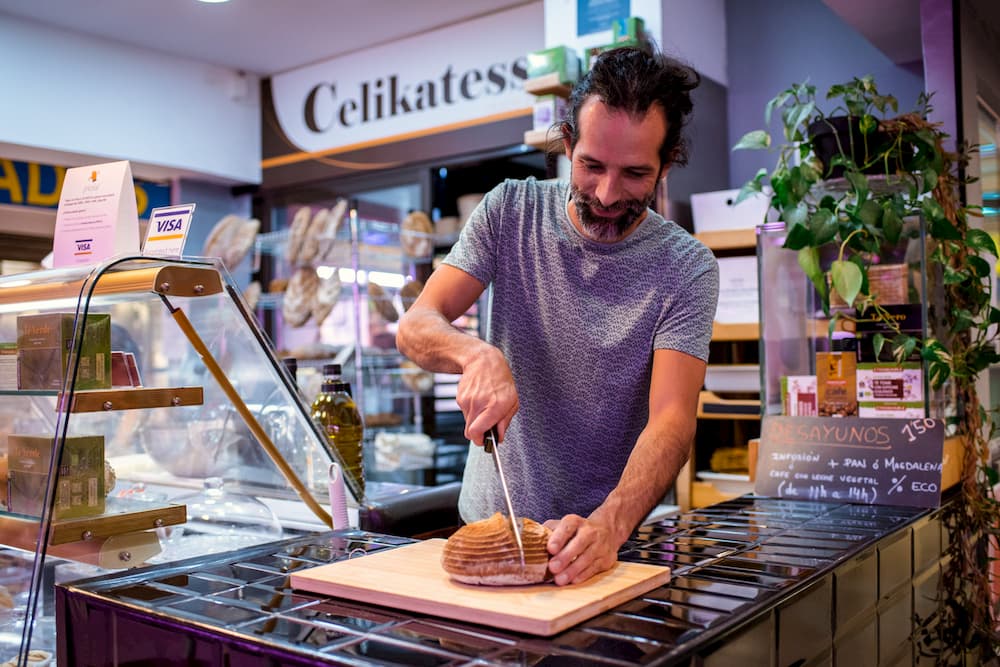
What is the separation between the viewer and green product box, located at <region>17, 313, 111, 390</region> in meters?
1.45

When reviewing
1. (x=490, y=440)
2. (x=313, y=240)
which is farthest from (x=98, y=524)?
(x=313, y=240)

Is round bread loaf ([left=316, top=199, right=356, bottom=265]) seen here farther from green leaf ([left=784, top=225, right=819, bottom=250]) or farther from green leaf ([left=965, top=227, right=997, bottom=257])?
green leaf ([left=965, top=227, right=997, bottom=257])

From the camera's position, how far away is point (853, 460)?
6.71 feet

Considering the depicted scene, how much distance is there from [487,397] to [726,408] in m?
2.54

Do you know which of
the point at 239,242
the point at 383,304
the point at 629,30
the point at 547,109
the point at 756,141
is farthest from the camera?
the point at 239,242

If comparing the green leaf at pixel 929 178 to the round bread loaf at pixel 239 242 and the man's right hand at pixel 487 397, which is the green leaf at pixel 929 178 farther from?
the round bread loaf at pixel 239 242

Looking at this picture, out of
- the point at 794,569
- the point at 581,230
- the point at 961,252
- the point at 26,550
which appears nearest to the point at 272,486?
the point at 26,550

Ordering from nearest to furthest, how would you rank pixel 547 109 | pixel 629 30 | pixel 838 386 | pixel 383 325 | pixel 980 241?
pixel 838 386, pixel 980 241, pixel 629 30, pixel 547 109, pixel 383 325

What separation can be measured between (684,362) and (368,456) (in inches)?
127

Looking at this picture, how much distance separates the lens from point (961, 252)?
242 cm

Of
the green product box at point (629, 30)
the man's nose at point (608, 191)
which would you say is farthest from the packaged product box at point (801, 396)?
the green product box at point (629, 30)

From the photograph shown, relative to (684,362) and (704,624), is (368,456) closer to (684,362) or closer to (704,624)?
(684,362)

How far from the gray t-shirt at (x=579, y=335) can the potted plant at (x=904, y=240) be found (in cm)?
64

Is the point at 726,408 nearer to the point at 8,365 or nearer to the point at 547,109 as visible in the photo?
the point at 547,109
